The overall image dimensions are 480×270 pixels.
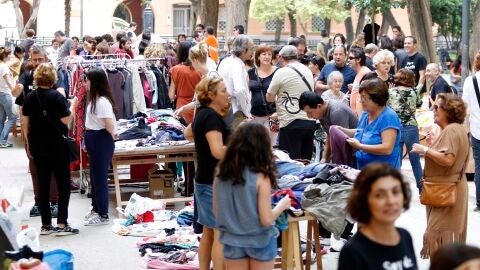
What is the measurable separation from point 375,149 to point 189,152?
3.94 m

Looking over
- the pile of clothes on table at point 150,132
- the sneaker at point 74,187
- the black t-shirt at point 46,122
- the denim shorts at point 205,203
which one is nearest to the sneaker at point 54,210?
the pile of clothes on table at point 150,132

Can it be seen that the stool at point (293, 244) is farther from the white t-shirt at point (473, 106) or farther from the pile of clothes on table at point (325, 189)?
the white t-shirt at point (473, 106)

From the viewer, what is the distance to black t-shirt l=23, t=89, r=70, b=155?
10.3 metres

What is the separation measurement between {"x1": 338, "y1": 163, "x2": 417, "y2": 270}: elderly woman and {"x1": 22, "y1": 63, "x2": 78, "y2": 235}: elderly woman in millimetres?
5951

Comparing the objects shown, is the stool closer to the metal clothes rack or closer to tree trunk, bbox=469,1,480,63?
the metal clothes rack

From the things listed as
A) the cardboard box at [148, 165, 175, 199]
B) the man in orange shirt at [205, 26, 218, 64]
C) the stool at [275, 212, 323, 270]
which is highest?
the man in orange shirt at [205, 26, 218, 64]

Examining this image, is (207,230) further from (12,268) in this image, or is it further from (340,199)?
(12,268)

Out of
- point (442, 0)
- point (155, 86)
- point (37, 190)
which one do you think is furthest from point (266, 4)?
point (37, 190)

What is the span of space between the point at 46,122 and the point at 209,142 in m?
3.11

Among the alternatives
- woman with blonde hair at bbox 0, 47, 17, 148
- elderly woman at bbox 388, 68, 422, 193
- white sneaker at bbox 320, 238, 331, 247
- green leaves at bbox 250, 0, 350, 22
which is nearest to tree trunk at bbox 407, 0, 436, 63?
woman with blonde hair at bbox 0, 47, 17, 148

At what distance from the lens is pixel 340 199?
7922mm

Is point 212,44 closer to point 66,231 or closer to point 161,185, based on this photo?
point 161,185

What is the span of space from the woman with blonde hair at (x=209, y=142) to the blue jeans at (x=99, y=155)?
10.2ft

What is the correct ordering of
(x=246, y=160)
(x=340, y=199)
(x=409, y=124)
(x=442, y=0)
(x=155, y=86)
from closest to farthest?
(x=246, y=160) → (x=340, y=199) → (x=409, y=124) → (x=155, y=86) → (x=442, y=0)
